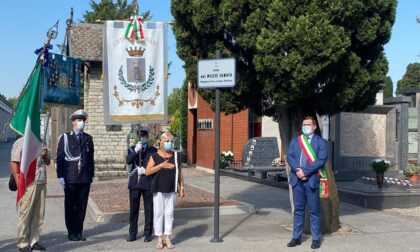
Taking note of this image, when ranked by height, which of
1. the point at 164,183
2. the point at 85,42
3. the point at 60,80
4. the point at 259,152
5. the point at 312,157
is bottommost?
the point at 259,152

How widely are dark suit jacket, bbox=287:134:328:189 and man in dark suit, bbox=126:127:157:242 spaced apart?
220 cm

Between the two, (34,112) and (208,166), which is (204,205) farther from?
(208,166)

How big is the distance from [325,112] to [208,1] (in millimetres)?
2729

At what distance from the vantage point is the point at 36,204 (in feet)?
27.1

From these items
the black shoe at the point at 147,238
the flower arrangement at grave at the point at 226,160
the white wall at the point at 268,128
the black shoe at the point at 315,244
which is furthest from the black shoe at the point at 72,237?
the white wall at the point at 268,128

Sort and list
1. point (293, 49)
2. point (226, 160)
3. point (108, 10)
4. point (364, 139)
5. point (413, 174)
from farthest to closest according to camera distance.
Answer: point (108, 10) → point (226, 160) → point (364, 139) → point (413, 174) → point (293, 49)

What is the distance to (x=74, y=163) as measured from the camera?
8828 millimetres

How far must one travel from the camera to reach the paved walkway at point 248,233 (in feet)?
27.9

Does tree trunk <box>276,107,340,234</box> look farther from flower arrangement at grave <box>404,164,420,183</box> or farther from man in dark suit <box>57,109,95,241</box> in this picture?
flower arrangement at grave <box>404,164,420,183</box>

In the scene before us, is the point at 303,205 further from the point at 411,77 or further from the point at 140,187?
the point at 411,77

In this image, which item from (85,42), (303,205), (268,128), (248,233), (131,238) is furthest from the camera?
(85,42)

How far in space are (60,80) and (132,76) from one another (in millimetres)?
1843

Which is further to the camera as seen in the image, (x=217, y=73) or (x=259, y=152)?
(x=259, y=152)

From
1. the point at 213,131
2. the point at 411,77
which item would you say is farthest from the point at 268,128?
the point at 411,77
